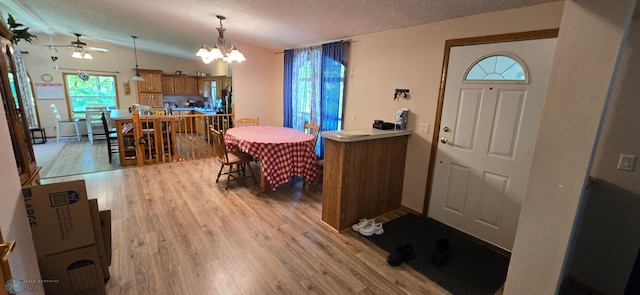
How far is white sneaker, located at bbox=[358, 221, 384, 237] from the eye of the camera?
263 centimetres

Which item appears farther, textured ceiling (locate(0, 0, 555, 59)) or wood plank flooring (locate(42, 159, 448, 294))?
textured ceiling (locate(0, 0, 555, 59))

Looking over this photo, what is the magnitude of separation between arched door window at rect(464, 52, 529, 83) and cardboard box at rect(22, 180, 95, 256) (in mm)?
3229

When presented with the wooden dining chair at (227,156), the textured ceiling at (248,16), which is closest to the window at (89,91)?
the textured ceiling at (248,16)

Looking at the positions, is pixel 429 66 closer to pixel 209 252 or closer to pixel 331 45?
pixel 331 45

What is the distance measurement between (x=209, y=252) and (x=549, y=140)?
2569 millimetres

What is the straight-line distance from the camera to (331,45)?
387 centimetres

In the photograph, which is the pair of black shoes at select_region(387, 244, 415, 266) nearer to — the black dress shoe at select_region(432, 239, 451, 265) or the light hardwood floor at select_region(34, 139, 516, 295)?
the light hardwood floor at select_region(34, 139, 516, 295)

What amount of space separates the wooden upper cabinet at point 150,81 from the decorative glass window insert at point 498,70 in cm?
843

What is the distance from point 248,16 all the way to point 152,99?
637cm

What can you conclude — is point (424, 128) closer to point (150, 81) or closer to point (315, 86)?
point (315, 86)

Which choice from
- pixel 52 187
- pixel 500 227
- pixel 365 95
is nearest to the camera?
pixel 52 187

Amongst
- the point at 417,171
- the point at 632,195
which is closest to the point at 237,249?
the point at 417,171

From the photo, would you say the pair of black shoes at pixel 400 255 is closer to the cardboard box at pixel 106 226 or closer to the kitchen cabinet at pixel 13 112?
the cardboard box at pixel 106 226

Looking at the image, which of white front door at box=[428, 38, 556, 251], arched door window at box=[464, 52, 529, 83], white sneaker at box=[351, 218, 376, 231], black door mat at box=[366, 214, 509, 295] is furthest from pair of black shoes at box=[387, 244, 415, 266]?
arched door window at box=[464, 52, 529, 83]
